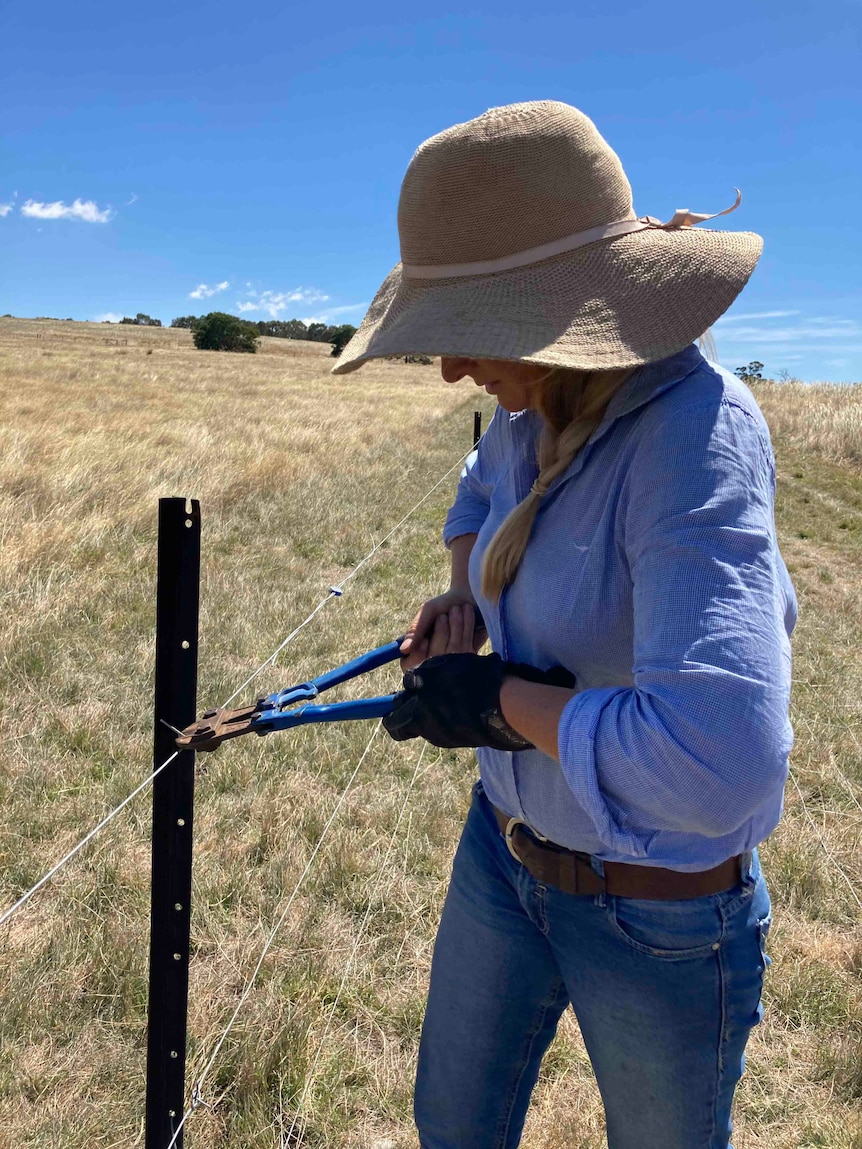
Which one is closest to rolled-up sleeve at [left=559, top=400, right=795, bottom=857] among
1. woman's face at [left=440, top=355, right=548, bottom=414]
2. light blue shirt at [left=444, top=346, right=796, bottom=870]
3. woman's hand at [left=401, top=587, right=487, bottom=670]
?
light blue shirt at [left=444, top=346, right=796, bottom=870]

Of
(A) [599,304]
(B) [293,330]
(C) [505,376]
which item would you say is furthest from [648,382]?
(B) [293,330]

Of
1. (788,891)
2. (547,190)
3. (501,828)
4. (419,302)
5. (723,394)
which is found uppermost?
(547,190)

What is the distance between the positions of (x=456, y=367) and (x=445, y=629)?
0.61m

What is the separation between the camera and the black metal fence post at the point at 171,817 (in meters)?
1.50

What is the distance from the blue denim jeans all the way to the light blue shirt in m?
0.14

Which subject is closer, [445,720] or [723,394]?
[723,394]

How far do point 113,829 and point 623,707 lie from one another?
2.76m

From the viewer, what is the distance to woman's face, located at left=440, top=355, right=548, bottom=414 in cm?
113

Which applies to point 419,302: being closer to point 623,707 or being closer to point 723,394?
point 723,394

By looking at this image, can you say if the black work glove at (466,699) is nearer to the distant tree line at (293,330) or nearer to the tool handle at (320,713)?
the tool handle at (320,713)

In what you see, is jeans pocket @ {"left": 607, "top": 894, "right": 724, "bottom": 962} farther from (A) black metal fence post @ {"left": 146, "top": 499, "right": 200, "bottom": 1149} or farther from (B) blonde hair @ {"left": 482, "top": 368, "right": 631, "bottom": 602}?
(A) black metal fence post @ {"left": 146, "top": 499, "right": 200, "bottom": 1149}

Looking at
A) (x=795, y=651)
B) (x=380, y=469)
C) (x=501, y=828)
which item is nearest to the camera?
(x=501, y=828)

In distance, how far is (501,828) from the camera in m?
1.45

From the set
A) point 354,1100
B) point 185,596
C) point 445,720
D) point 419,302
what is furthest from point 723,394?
point 354,1100
